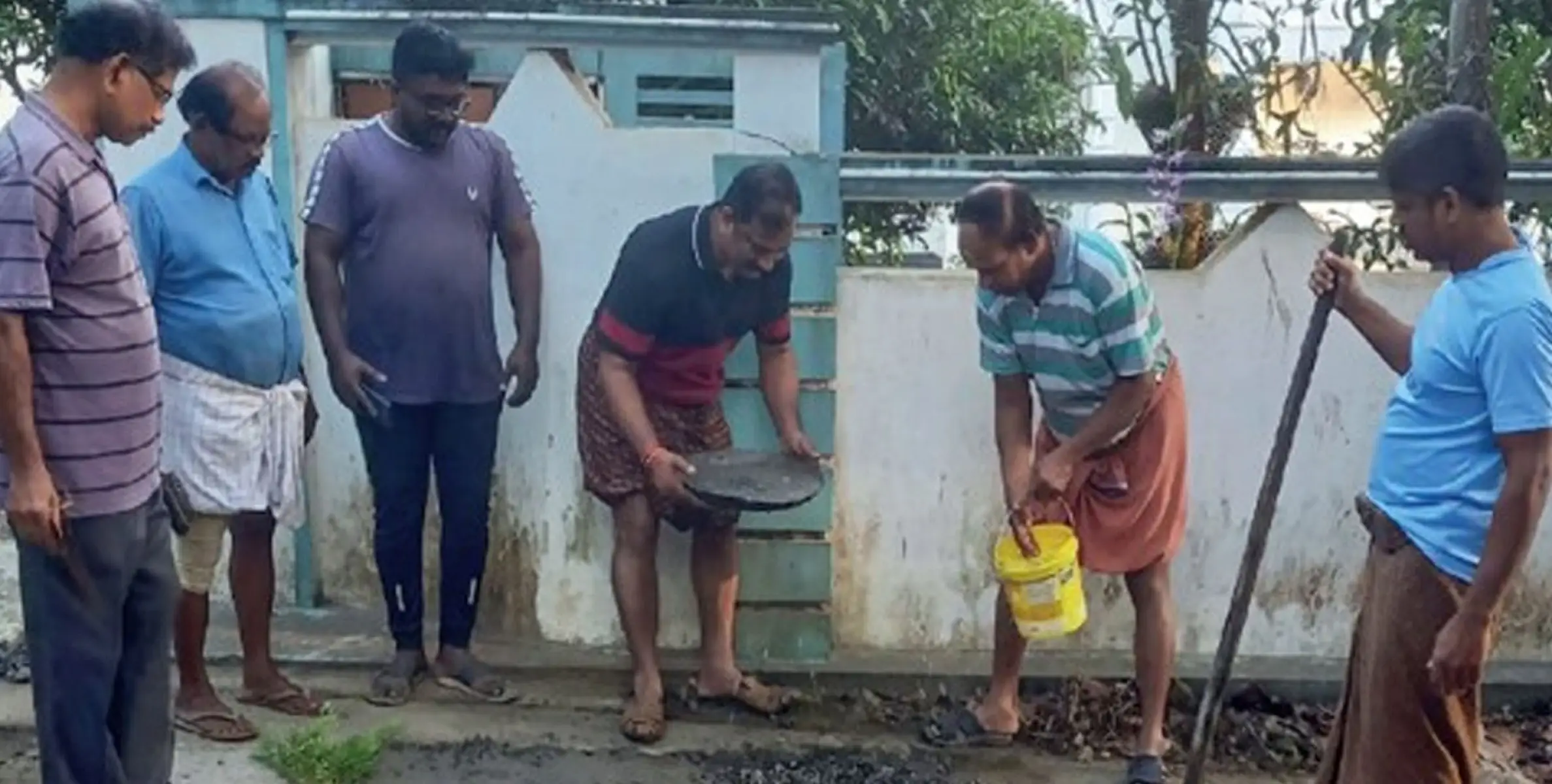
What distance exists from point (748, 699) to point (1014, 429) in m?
1.11

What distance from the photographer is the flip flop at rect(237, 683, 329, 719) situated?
5.19 metres

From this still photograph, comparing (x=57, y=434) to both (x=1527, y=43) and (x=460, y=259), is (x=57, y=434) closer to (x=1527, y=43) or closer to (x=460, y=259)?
(x=460, y=259)

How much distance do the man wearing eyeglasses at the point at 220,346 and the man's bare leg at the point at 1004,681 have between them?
78.7 inches

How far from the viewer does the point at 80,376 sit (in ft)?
12.4

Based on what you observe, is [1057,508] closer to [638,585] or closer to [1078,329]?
[1078,329]

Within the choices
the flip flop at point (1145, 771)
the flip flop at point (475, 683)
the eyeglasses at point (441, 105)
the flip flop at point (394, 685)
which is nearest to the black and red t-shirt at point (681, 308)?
the eyeglasses at point (441, 105)

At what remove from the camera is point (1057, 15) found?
9234 millimetres

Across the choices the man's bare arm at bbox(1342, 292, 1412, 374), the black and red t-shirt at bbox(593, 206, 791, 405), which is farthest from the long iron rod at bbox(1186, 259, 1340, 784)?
the black and red t-shirt at bbox(593, 206, 791, 405)

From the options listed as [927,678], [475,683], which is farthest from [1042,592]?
[475,683]

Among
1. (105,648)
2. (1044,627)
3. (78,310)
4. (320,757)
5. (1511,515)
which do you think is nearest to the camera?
(1511,515)

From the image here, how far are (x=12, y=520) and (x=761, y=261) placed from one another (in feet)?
6.74

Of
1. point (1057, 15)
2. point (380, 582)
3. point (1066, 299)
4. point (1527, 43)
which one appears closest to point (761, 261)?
point (1066, 299)

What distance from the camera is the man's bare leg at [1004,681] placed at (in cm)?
530

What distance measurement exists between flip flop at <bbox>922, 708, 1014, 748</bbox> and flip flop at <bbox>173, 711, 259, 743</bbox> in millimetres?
1867
